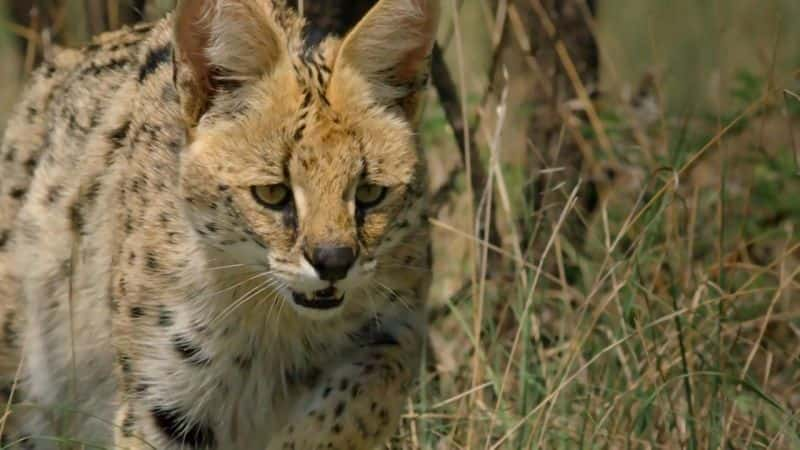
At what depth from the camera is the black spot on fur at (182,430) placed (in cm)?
414

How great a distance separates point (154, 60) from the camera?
4496 millimetres

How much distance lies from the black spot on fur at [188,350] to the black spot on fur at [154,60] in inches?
30.8

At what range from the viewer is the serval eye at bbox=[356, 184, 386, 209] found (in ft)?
12.6

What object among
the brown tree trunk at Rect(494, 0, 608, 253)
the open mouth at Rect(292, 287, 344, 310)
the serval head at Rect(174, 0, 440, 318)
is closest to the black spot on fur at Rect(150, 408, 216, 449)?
the serval head at Rect(174, 0, 440, 318)

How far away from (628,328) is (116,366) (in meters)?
1.47

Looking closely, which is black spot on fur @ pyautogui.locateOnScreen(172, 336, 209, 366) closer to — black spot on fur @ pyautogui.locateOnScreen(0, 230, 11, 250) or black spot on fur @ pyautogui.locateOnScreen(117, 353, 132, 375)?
black spot on fur @ pyautogui.locateOnScreen(117, 353, 132, 375)

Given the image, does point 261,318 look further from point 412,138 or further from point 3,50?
point 3,50

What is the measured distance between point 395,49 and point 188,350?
0.94 metres

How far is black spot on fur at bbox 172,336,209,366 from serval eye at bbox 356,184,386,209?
0.65 metres

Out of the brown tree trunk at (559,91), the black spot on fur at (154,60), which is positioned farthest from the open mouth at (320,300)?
the brown tree trunk at (559,91)

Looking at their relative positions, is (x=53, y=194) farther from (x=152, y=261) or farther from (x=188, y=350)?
(x=188, y=350)

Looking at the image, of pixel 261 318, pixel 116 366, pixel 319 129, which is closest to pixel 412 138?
pixel 319 129

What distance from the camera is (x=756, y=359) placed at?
560 centimetres

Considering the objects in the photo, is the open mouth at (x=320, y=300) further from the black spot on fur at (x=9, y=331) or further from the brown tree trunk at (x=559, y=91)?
the brown tree trunk at (x=559, y=91)
